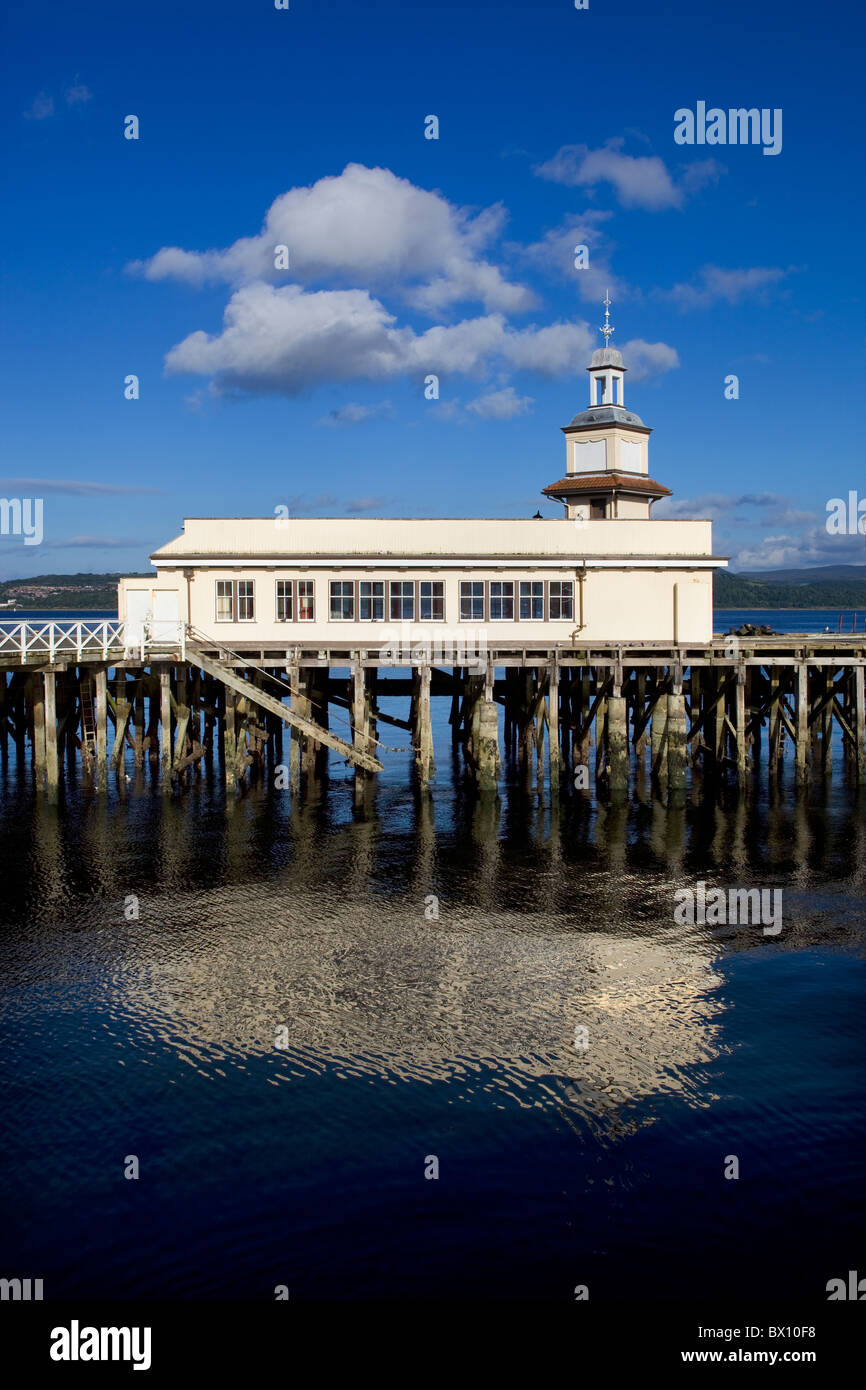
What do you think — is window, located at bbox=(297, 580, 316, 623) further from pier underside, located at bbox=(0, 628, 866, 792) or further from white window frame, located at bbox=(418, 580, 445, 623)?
white window frame, located at bbox=(418, 580, 445, 623)

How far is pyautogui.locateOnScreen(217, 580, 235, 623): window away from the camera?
120ft

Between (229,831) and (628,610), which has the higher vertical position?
(628,610)

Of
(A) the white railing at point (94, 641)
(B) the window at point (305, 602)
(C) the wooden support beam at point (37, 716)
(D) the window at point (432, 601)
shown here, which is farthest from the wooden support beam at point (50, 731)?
(D) the window at point (432, 601)

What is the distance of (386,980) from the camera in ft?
60.2

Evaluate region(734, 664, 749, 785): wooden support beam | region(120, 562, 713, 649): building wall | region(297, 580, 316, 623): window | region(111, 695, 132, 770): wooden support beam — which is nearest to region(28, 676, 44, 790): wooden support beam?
region(111, 695, 132, 770): wooden support beam

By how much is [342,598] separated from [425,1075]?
23.7 meters

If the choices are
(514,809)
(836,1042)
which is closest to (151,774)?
(514,809)

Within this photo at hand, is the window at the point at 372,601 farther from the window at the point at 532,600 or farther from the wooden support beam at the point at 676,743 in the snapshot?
the wooden support beam at the point at 676,743

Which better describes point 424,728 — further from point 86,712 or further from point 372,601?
point 86,712

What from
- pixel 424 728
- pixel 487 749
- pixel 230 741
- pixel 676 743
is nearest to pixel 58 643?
pixel 230 741

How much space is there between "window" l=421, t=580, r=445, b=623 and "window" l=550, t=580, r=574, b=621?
371 centimetres
